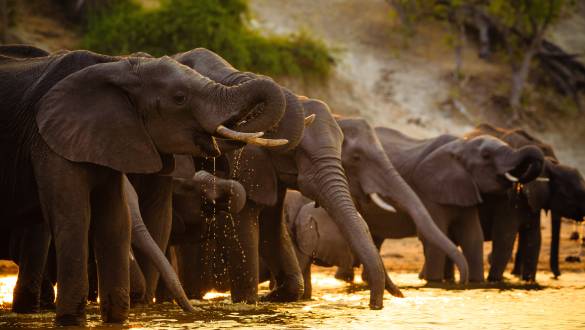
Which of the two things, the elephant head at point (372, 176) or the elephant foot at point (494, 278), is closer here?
the elephant head at point (372, 176)

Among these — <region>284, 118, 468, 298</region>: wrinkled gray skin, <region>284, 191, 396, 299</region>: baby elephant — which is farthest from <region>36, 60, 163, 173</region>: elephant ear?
<region>284, 191, 396, 299</region>: baby elephant

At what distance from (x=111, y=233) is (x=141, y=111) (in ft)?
2.42

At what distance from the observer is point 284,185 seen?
33.6 ft

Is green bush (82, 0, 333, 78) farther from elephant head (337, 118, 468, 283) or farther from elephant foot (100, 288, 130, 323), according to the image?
elephant foot (100, 288, 130, 323)

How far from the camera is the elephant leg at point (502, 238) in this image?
1418 cm

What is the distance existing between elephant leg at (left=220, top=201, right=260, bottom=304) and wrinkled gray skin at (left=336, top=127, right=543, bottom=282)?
144 inches

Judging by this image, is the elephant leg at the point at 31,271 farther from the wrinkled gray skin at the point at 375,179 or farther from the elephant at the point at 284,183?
the wrinkled gray skin at the point at 375,179

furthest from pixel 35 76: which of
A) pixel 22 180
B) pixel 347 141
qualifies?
pixel 347 141

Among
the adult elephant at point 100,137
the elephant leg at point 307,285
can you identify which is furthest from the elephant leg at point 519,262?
the adult elephant at point 100,137

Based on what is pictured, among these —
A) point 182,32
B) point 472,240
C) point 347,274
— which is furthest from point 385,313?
point 182,32

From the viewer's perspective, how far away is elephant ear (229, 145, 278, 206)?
392 inches

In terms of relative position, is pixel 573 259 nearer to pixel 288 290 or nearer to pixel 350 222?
pixel 288 290

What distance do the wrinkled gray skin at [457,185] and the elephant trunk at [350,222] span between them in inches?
153

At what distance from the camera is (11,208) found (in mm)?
7375
